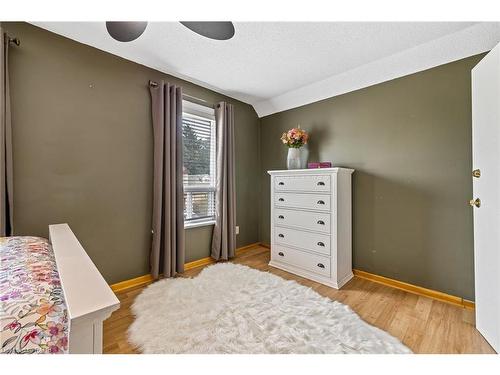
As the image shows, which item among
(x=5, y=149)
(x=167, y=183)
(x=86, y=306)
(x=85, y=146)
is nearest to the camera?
(x=86, y=306)

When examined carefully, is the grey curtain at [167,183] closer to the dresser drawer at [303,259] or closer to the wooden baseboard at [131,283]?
the wooden baseboard at [131,283]

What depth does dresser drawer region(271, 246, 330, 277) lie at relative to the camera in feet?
7.13

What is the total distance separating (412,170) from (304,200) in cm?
107

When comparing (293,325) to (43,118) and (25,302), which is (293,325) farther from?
(43,118)

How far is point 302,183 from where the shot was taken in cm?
237

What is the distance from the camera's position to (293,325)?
1.49 m

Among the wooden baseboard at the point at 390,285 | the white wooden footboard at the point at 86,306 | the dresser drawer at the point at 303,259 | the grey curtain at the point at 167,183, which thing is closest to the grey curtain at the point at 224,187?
the wooden baseboard at the point at 390,285

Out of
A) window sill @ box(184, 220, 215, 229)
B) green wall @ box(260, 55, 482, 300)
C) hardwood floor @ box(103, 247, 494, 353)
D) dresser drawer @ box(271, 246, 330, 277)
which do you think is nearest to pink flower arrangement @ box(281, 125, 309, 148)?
green wall @ box(260, 55, 482, 300)

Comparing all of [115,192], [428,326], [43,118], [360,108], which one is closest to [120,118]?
[43,118]

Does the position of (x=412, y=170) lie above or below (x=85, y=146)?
below

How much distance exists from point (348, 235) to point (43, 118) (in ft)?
9.96

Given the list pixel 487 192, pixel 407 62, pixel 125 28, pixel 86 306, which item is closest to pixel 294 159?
pixel 407 62

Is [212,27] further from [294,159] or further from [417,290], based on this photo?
[417,290]

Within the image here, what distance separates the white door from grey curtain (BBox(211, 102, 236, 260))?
2309 mm
